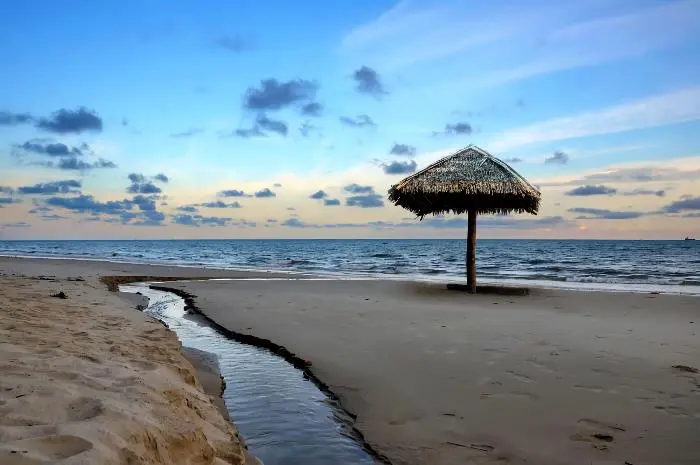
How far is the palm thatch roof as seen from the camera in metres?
12.6

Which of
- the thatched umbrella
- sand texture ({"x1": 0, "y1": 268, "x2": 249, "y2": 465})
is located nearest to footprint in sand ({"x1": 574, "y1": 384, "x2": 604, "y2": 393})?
sand texture ({"x1": 0, "y1": 268, "x2": 249, "y2": 465})

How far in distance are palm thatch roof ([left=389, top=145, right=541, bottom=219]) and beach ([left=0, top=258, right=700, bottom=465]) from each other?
128 inches

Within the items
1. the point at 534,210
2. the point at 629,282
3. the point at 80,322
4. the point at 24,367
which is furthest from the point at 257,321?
the point at 629,282

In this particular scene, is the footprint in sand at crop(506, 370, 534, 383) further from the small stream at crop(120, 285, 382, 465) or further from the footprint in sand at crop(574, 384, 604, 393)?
the small stream at crop(120, 285, 382, 465)

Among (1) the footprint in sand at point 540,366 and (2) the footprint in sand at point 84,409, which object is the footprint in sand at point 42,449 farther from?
(1) the footprint in sand at point 540,366

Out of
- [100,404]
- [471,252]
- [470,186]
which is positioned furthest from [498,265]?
[100,404]

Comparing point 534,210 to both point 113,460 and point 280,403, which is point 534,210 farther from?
point 113,460

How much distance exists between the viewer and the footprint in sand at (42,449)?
6.42 ft

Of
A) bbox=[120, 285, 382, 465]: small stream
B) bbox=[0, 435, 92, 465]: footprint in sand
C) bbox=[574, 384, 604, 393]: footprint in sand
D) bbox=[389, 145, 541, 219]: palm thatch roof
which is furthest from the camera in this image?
bbox=[389, 145, 541, 219]: palm thatch roof

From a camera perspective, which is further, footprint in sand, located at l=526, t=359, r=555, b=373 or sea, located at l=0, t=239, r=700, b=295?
sea, located at l=0, t=239, r=700, b=295

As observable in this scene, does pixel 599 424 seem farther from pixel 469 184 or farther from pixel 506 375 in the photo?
pixel 469 184

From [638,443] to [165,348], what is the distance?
4486 millimetres

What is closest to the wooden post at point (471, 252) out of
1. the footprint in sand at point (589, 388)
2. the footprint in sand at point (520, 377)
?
the footprint in sand at point (520, 377)

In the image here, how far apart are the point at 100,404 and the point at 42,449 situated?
67 cm
